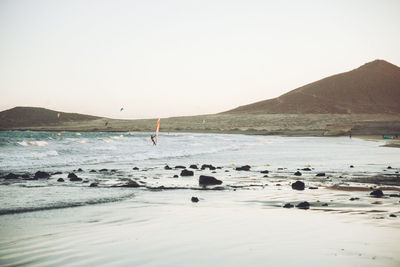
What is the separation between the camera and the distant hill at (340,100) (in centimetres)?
15825

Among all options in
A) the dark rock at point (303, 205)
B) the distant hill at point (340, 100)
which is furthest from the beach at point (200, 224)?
the distant hill at point (340, 100)

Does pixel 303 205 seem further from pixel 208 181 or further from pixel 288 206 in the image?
pixel 208 181

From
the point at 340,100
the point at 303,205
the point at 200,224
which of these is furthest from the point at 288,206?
the point at 340,100

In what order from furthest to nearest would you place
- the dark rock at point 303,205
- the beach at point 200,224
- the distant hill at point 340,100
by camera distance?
the distant hill at point 340,100 < the dark rock at point 303,205 < the beach at point 200,224

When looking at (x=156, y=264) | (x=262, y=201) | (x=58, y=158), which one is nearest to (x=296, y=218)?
(x=262, y=201)

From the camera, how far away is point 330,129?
74.6 meters

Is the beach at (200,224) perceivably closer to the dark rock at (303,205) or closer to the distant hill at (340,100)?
the dark rock at (303,205)

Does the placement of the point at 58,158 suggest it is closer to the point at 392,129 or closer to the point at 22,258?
the point at 22,258

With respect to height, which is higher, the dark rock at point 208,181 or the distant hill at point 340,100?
the distant hill at point 340,100

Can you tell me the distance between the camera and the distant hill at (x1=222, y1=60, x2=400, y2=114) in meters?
158

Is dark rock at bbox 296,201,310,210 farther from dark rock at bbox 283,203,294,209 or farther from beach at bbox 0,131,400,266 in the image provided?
dark rock at bbox 283,203,294,209

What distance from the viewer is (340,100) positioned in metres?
173

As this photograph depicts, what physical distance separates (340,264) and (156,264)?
6.87 feet

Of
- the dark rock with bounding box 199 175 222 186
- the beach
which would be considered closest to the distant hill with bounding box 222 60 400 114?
the dark rock with bounding box 199 175 222 186
